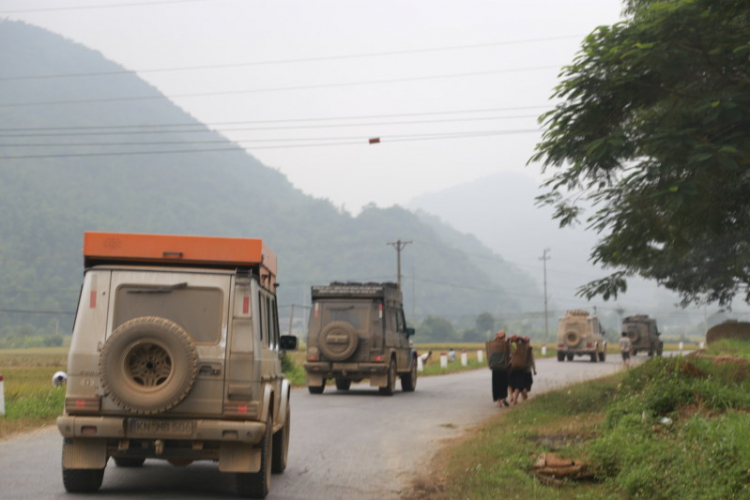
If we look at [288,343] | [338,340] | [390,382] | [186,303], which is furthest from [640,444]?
[390,382]

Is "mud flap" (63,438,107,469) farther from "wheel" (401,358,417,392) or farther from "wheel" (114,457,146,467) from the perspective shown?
"wheel" (401,358,417,392)

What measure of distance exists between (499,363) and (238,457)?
1188cm

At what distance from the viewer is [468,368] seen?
42.7 meters

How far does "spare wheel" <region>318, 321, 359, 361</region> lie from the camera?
2350cm

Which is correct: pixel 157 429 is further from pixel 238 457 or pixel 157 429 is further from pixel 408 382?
pixel 408 382

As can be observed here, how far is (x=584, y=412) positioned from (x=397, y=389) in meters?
10.3

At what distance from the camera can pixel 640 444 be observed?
10.3 metres

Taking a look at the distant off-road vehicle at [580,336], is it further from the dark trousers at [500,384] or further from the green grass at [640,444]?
Result: the green grass at [640,444]

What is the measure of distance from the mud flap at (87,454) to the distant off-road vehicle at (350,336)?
579 inches

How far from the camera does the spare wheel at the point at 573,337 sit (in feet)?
165

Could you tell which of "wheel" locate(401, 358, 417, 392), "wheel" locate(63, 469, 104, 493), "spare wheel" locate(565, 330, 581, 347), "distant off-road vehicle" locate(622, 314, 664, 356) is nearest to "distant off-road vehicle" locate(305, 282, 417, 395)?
"wheel" locate(401, 358, 417, 392)

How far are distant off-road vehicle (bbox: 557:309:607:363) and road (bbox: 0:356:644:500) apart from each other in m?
30.3

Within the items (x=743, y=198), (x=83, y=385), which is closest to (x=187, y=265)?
(x=83, y=385)

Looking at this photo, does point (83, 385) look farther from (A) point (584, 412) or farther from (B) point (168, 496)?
(A) point (584, 412)
